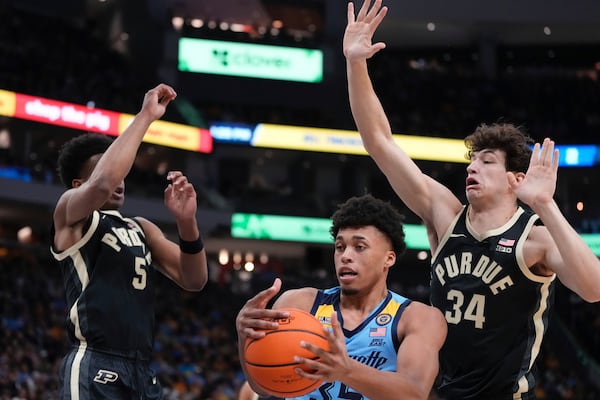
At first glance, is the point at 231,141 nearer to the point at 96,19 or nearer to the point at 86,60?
the point at 86,60

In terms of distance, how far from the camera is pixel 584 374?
23.5 m

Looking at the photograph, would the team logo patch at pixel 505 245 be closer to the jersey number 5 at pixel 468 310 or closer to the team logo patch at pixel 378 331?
the jersey number 5 at pixel 468 310

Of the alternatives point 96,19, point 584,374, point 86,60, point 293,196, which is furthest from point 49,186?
point 584,374

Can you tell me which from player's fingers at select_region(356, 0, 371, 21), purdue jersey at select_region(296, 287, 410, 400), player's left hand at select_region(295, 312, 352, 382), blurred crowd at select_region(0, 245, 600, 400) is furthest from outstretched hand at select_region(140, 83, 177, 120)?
blurred crowd at select_region(0, 245, 600, 400)

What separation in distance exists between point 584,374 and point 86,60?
18.6 meters

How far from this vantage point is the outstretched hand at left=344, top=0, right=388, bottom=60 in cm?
513

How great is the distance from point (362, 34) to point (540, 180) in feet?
4.31

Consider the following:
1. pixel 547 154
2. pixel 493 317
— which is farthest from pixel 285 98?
pixel 547 154

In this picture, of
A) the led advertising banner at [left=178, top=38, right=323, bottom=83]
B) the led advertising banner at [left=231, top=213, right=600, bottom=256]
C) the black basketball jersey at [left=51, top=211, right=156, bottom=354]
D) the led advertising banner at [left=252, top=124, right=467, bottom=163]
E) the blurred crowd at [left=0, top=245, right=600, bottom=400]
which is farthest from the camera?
the led advertising banner at [left=178, top=38, right=323, bottom=83]

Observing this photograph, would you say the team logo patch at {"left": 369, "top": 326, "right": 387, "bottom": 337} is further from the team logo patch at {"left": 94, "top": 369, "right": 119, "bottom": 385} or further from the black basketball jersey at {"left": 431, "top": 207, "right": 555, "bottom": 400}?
the team logo patch at {"left": 94, "top": 369, "right": 119, "bottom": 385}

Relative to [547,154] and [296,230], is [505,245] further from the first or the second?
[296,230]

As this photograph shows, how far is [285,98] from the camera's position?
35.3 meters

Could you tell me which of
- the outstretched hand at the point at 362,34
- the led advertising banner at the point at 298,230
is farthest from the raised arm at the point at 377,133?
the led advertising banner at the point at 298,230

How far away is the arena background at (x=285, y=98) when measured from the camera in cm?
2748
